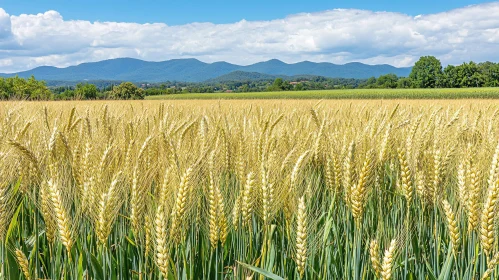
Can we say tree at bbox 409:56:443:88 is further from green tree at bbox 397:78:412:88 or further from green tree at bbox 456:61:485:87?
green tree at bbox 456:61:485:87

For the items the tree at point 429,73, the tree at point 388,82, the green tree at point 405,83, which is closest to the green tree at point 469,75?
the tree at point 429,73

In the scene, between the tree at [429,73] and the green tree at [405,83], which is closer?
the tree at [429,73]

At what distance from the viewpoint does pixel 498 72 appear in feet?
305

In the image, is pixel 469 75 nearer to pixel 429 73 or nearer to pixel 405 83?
pixel 429 73

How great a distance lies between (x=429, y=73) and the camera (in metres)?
94.4

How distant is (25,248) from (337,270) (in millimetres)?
1311

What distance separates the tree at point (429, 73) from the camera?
93.8 metres

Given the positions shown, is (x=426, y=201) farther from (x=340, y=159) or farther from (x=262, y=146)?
(x=262, y=146)

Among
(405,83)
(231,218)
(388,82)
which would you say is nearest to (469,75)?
(405,83)


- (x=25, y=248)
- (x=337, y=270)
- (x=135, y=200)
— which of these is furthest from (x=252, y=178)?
(x=25, y=248)

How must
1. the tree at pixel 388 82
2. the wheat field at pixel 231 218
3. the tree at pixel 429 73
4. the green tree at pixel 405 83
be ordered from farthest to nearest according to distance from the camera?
the tree at pixel 388 82
the green tree at pixel 405 83
the tree at pixel 429 73
the wheat field at pixel 231 218

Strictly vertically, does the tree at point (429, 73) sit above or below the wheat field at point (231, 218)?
above

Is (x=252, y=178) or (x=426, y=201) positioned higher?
(x=252, y=178)

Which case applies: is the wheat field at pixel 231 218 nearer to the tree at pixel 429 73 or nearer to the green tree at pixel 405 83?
the tree at pixel 429 73
